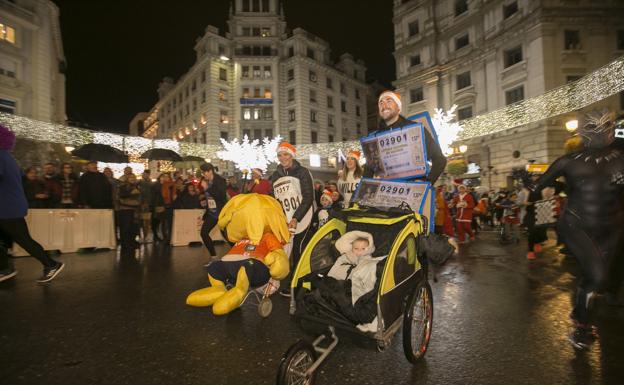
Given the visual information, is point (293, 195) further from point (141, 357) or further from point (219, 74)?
point (219, 74)

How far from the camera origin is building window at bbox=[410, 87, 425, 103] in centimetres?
3359

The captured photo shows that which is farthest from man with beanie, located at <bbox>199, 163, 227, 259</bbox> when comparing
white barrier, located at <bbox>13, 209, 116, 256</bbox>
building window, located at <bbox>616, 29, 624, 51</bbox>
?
building window, located at <bbox>616, 29, 624, 51</bbox>

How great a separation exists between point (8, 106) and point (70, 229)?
22.5 meters

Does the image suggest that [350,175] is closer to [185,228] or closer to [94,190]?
Result: [185,228]

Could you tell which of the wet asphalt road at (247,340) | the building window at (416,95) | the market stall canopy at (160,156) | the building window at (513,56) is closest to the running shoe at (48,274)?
the wet asphalt road at (247,340)

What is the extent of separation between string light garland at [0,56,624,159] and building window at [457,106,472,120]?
2.07m

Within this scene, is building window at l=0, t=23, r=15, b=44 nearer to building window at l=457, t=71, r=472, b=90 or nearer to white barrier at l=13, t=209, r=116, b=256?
white barrier at l=13, t=209, r=116, b=256

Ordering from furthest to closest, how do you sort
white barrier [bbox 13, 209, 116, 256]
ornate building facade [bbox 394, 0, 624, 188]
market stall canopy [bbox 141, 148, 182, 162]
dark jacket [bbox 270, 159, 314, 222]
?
ornate building facade [bbox 394, 0, 624, 188] → market stall canopy [bbox 141, 148, 182, 162] → white barrier [bbox 13, 209, 116, 256] → dark jacket [bbox 270, 159, 314, 222]

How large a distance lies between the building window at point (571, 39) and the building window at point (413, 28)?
520 inches

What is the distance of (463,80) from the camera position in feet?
99.8

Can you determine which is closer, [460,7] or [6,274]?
[6,274]

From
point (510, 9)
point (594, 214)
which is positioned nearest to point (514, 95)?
point (510, 9)

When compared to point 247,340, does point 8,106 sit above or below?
above

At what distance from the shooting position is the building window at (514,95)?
2541 cm
